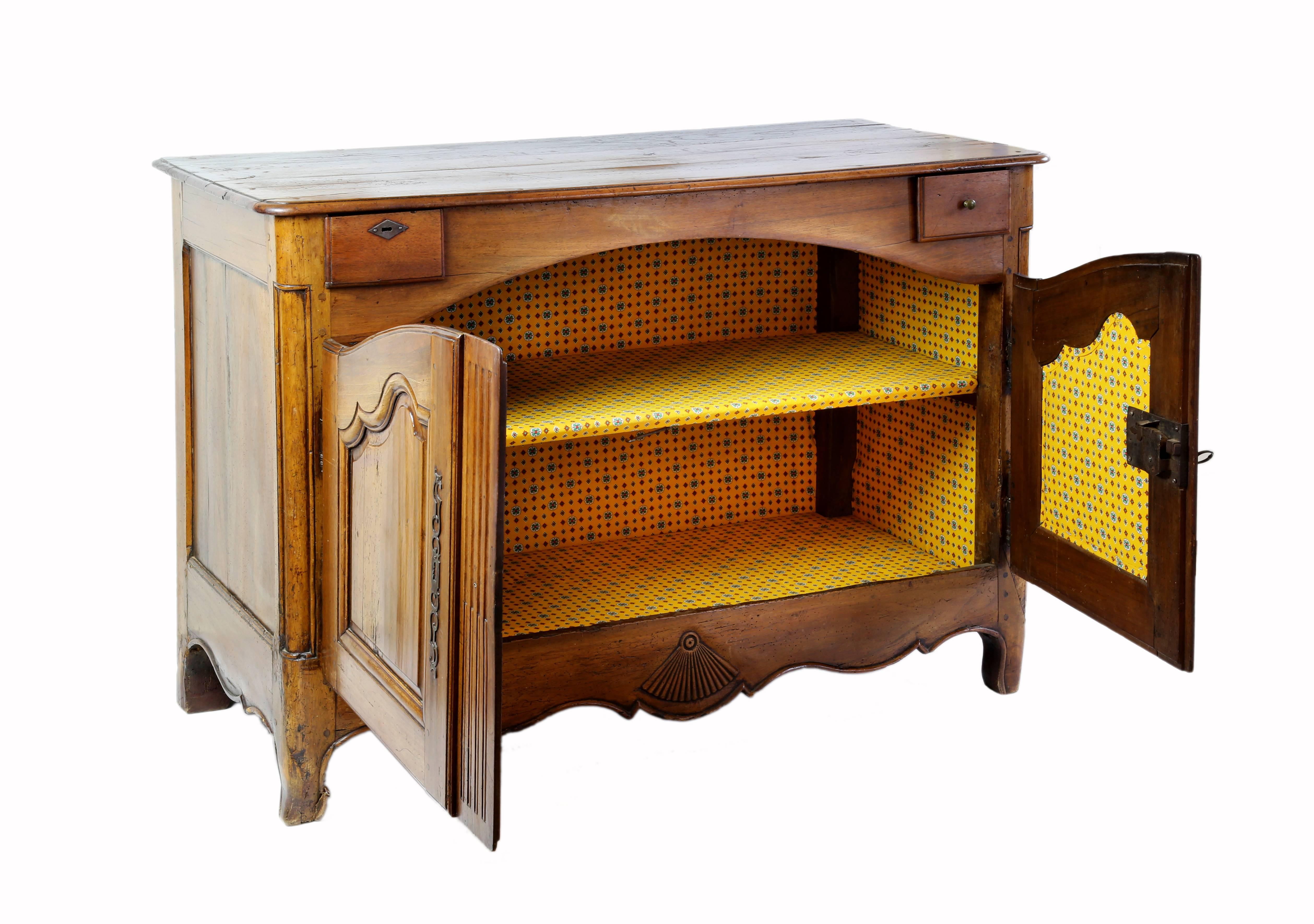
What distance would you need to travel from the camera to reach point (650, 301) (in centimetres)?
463

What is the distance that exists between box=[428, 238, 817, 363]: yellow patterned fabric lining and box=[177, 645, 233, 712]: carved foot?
3.04 ft

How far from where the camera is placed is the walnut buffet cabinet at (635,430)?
340cm

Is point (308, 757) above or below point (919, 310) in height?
below

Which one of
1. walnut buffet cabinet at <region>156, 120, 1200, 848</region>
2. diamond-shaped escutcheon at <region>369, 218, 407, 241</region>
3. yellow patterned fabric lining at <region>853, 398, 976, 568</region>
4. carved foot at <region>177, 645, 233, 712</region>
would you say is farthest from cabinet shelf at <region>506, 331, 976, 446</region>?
carved foot at <region>177, 645, 233, 712</region>

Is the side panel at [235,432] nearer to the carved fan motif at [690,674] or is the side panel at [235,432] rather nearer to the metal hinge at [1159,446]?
the carved fan motif at [690,674]

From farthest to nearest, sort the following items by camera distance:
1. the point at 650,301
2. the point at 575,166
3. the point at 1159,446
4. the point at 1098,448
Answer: the point at 650,301 → the point at 575,166 → the point at 1098,448 → the point at 1159,446

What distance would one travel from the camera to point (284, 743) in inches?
151

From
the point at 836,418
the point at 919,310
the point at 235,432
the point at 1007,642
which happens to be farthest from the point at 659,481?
the point at 235,432

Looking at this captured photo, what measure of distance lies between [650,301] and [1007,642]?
1.15m

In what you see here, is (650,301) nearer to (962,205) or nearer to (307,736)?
(962,205)

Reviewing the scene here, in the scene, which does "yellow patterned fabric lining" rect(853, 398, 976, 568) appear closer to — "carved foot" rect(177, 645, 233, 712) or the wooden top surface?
the wooden top surface

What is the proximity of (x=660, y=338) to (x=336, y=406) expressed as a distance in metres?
1.25

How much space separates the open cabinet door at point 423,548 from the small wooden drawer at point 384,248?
0.16m

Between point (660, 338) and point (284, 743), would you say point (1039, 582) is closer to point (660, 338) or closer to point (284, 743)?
point (660, 338)
